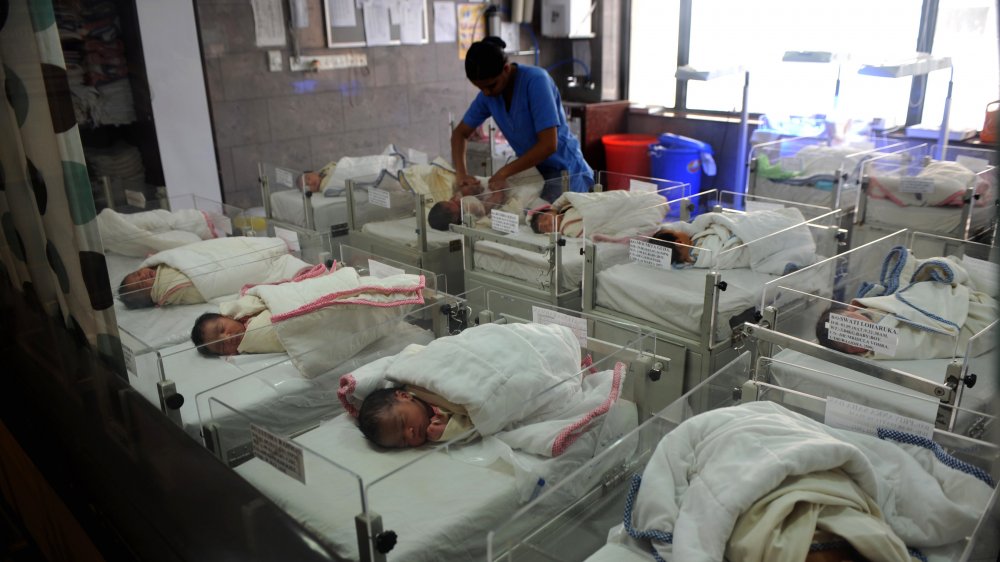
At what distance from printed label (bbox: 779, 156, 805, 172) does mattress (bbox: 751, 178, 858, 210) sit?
0.09 meters

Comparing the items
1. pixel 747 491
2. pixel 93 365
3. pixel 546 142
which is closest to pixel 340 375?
pixel 93 365

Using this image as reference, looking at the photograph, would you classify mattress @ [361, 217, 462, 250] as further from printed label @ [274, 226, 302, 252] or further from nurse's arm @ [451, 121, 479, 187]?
printed label @ [274, 226, 302, 252]

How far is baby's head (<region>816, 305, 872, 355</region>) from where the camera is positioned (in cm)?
190

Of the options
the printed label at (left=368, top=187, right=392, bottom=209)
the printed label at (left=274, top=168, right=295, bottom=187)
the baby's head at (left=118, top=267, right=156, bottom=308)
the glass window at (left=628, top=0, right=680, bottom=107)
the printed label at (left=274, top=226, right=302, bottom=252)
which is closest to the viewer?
the baby's head at (left=118, top=267, right=156, bottom=308)

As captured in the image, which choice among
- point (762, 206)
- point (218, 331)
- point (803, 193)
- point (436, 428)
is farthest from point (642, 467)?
point (803, 193)

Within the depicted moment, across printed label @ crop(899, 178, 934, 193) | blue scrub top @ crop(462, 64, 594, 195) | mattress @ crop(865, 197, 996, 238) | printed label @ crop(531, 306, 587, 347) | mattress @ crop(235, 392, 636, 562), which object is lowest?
mattress @ crop(235, 392, 636, 562)

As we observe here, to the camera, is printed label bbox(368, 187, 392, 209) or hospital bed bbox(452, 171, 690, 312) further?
printed label bbox(368, 187, 392, 209)

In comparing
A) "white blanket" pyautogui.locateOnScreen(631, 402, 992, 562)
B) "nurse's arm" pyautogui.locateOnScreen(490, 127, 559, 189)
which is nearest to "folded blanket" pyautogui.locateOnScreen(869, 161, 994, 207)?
"nurse's arm" pyautogui.locateOnScreen(490, 127, 559, 189)

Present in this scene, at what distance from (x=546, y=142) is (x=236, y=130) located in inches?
78.1

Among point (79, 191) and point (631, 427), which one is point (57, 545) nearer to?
point (79, 191)

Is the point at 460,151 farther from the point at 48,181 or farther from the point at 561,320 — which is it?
the point at 48,181

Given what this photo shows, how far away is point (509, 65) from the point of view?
3215 millimetres

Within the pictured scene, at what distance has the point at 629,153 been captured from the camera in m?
5.23

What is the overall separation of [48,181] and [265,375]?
721mm
